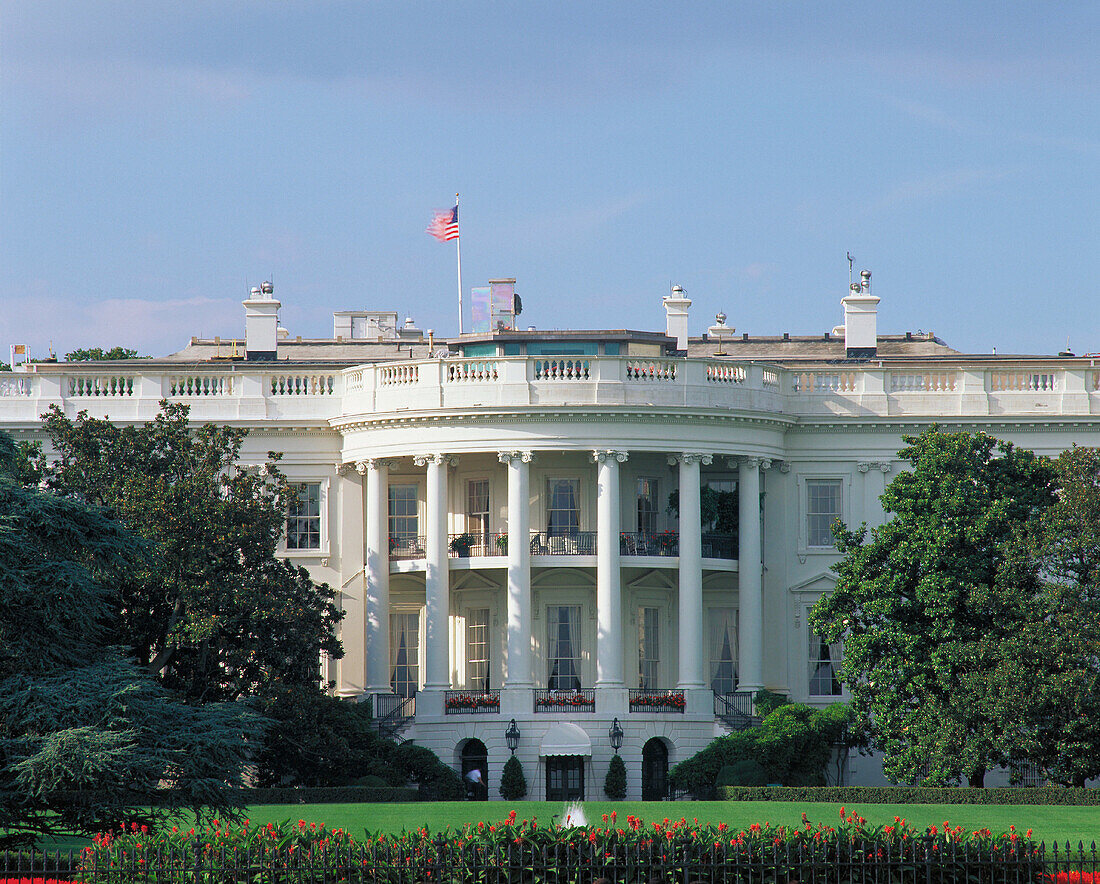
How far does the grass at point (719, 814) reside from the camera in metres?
33.6

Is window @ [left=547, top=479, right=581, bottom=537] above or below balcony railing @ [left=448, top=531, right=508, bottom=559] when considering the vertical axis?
above

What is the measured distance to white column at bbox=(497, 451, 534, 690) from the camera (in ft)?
158

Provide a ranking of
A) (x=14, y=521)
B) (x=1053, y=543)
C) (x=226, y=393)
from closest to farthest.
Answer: (x=14, y=521) → (x=1053, y=543) → (x=226, y=393)

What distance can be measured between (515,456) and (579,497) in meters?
3.56

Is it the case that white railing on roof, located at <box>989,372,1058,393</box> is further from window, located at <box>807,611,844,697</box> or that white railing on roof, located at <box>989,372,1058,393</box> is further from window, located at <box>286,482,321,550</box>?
window, located at <box>286,482,321,550</box>

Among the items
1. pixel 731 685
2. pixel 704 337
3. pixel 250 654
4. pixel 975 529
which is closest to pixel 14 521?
pixel 250 654

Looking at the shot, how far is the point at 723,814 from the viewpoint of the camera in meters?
35.7

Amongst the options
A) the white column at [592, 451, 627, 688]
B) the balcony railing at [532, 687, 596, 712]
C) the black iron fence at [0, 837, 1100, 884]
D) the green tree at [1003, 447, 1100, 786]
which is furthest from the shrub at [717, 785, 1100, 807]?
the black iron fence at [0, 837, 1100, 884]

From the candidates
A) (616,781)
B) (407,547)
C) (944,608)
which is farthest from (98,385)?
(944,608)

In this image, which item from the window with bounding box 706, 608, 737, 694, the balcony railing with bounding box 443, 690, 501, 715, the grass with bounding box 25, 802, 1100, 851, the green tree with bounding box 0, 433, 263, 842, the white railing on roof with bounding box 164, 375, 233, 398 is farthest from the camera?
the white railing on roof with bounding box 164, 375, 233, 398

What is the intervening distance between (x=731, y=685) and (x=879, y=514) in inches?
258

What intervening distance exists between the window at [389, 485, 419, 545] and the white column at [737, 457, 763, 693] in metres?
9.57

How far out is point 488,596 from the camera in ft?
172

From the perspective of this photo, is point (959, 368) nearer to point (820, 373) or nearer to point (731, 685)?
point (820, 373)
